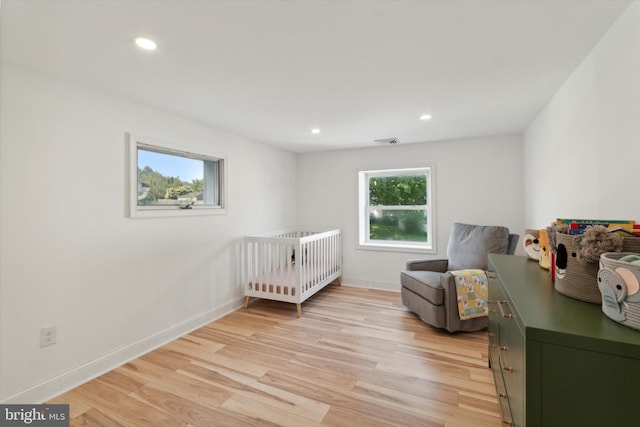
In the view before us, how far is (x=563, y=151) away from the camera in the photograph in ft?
6.69

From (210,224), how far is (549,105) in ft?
11.0

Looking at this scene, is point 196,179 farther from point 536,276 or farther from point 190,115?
point 536,276

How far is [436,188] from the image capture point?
12.5 feet

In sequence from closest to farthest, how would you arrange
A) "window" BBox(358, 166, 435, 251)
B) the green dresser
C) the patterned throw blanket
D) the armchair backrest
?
the green dresser
the patterned throw blanket
the armchair backrest
"window" BBox(358, 166, 435, 251)

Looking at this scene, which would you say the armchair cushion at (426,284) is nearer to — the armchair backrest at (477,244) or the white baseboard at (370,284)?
the armchair backrest at (477,244)

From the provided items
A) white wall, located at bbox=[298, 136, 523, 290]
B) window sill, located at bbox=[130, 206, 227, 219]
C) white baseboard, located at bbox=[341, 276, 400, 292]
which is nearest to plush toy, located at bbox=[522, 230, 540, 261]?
white wall, located at bbox=[298, 136, 523, 290]

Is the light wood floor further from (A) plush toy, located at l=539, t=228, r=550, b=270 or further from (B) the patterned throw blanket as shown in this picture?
(A) plush toy, located at l=539, t=228, r=550, b=270

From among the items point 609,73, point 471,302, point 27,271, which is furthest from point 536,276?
point 27,271

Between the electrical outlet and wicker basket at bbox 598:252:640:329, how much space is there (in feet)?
9.44

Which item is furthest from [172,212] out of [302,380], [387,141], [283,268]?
[387,141]

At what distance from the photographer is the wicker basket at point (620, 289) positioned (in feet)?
2.45

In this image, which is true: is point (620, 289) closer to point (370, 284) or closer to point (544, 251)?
point (544, 251)

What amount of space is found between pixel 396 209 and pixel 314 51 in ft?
9.87

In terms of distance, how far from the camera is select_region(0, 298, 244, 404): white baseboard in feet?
5.78
